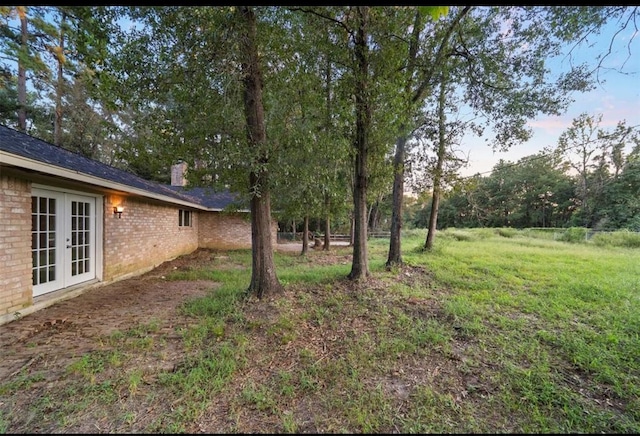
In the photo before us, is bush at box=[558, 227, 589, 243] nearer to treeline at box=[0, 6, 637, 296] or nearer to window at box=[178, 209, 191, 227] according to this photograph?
treeline at box=[0, 6, 637, 296]

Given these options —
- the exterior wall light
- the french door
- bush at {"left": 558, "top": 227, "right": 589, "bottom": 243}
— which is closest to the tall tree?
the french door

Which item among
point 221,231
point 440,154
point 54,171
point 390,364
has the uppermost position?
point 440,154

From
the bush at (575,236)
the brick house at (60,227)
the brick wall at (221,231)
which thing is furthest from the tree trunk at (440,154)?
the bush at (575,236)

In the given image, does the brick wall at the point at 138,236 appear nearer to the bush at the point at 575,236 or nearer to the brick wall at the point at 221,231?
the brick wall at the point at 221,231

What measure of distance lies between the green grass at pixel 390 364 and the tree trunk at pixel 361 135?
0.73 meters

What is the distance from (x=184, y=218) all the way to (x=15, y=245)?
7.77 metres

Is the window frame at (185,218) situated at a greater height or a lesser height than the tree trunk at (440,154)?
lesser

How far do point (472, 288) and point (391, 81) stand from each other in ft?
15.2

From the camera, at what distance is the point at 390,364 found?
285 cm

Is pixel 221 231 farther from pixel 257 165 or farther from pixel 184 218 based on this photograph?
pixel 257 165

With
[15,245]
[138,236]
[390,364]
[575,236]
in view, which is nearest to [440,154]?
[390,364]

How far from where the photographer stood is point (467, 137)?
7.67 m

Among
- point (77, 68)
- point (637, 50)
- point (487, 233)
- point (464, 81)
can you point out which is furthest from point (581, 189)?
point (77, 68)

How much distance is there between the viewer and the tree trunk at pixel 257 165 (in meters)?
4.02
